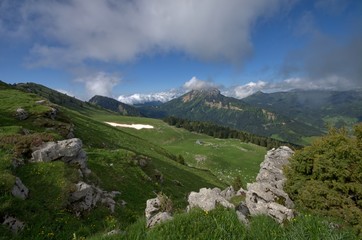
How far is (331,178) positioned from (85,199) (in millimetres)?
16117

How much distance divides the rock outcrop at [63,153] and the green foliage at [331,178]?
52.7 ft

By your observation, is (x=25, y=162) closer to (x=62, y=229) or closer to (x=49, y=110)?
(x=62, y=229)

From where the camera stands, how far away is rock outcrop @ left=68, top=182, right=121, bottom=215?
16.7 meters

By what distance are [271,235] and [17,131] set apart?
24.4 m

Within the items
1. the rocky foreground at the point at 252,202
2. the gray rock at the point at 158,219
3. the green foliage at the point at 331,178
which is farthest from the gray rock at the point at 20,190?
the green foliage at the point at 331,178

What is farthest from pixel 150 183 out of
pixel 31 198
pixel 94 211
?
pixel 31 198

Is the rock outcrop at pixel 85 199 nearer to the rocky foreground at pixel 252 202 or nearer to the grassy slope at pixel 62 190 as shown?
the grassy slope at pixel 62 190

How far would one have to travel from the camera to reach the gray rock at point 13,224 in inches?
481

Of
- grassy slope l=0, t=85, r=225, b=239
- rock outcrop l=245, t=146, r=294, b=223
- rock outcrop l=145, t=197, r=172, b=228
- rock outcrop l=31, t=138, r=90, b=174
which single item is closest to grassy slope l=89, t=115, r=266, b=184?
rock outcrop l=245, t=146, r=294, b=223

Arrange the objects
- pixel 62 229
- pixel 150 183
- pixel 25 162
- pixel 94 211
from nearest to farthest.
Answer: pixel 62 229, pixel 94 211, pixel 25 162, pixel 150 183

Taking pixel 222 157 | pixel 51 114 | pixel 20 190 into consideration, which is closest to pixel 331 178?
pixel 20 190

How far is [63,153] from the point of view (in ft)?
69.7

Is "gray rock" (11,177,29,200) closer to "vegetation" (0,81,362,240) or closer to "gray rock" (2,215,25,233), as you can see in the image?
"vegetation" (0,81,362,240)

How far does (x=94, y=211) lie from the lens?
17.5m
